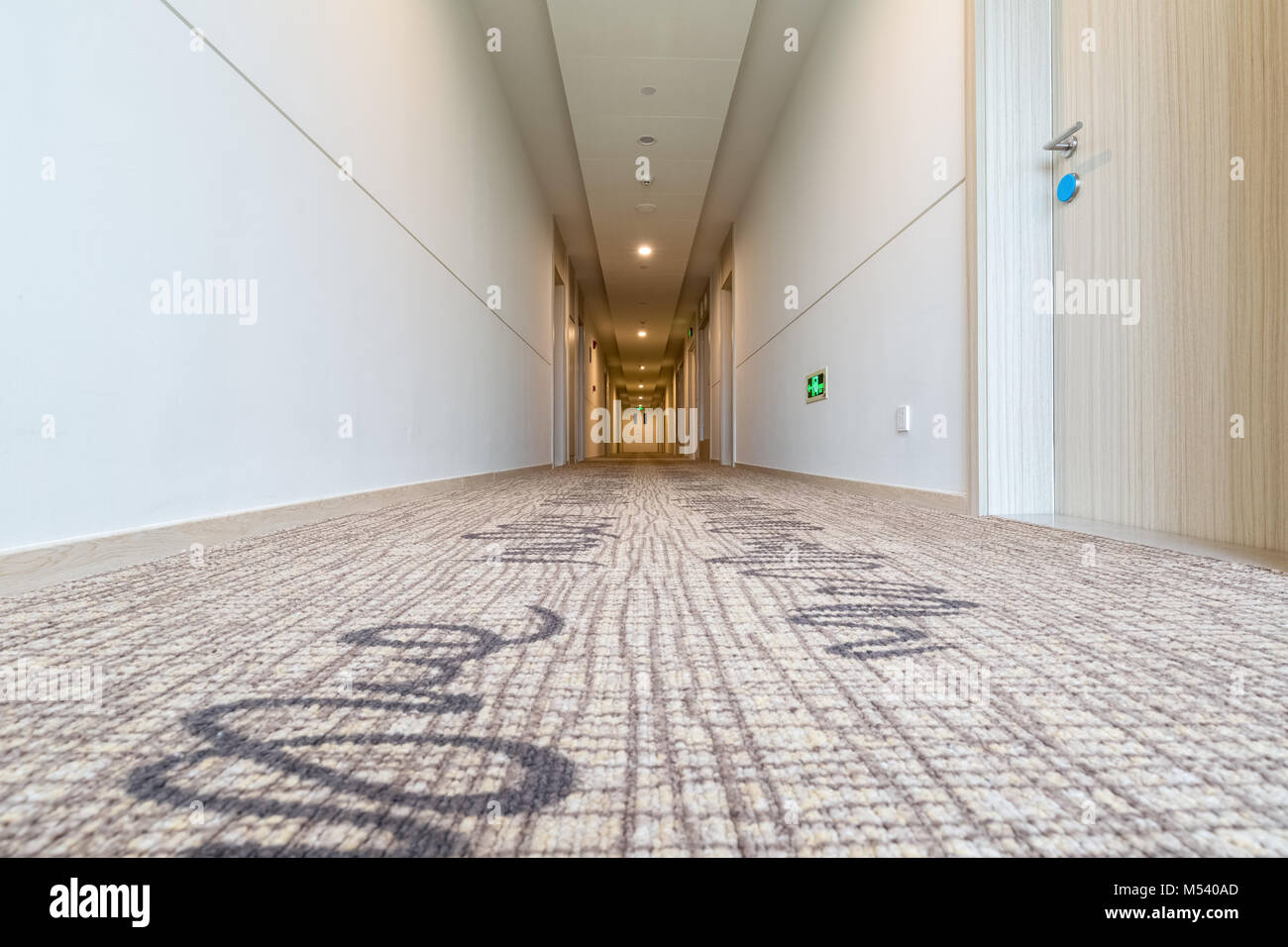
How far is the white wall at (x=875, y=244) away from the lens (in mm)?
1966

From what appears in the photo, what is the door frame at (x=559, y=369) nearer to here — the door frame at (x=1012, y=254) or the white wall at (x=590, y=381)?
the white wall at (x=590, y=381)

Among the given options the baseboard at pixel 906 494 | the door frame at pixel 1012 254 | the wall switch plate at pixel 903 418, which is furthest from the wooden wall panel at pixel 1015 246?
the wall switch plate at pixel 903 418

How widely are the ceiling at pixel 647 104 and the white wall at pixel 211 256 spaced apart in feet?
3.41

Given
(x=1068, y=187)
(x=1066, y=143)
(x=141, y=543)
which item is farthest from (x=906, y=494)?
(x=141, y=543)

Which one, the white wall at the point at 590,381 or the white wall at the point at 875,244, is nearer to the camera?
the white wall at the point at 875,244

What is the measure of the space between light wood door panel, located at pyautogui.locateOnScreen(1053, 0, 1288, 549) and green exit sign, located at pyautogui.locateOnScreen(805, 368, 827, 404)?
5.19 feet

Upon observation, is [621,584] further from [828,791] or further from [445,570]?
[828,791]

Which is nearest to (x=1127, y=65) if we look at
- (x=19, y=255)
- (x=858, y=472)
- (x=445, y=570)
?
(x=858, y=472)

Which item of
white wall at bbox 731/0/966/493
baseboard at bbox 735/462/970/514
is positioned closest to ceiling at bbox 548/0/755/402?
white wall at bbox 731/0/966/493

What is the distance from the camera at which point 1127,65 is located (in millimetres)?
1495

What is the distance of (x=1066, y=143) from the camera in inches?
66.2

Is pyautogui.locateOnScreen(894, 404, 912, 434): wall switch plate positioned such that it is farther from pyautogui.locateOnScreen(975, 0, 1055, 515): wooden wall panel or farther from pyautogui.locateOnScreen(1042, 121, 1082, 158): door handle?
pyautogui.locateOnScreen(1042, 121, 1082, 158): door handle

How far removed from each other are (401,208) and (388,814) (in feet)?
7.91

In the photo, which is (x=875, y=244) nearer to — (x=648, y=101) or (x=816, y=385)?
(x=816, y=385)
